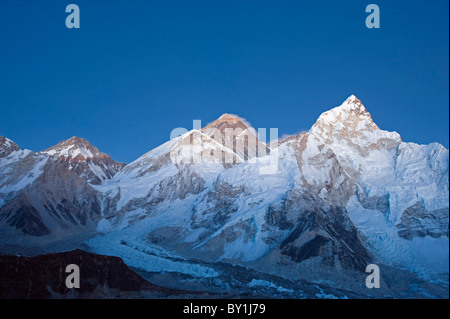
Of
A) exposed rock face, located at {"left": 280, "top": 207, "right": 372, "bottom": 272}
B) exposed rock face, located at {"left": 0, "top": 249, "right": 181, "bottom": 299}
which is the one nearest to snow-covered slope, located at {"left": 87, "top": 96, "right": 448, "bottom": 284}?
exposed rock face, located at {"left": 280, "top": 207, "right": 372, "bottom": 272}

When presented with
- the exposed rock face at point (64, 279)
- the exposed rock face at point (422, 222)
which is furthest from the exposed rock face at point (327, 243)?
the exposed rock face at point (64, 279)

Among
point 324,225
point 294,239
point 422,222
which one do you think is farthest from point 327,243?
point 422,222

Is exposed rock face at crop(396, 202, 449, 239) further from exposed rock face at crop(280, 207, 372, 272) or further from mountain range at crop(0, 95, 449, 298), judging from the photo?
exposed rock face at crop(280, 207, 372, 272)

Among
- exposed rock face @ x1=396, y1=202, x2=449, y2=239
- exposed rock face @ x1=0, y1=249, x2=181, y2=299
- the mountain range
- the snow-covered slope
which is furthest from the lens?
exposed rock face @ x1=396, y1=202, x2=449, y2=239

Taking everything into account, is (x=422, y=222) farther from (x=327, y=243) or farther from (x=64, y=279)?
→ (x=64, y=279)

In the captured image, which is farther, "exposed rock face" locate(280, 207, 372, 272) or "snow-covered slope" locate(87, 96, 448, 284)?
"snow-covered slope" locate(87, 96, 448, 284)

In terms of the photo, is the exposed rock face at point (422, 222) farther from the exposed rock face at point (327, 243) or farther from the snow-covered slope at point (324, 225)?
the exposed rock face at point (327, 243)

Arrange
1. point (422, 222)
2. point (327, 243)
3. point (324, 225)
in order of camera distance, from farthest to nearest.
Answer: point (422, 222) < point (324, 225) < point (327, 243)

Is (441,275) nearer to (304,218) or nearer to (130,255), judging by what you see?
(304,218)
